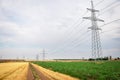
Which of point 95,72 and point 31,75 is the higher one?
point 95,72

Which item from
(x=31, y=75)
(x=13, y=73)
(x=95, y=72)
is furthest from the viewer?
(x=13, y=73)

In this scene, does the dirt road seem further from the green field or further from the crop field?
the green field

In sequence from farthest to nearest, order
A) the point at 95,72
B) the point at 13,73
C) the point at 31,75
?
the point at 13,73 < the point at 95,72 < the point at 31,75

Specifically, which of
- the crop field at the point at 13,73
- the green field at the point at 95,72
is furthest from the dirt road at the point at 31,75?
the green field at the point at 95,72

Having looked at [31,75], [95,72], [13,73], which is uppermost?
[95,72]

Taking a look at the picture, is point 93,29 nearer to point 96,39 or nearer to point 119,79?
point 96,39

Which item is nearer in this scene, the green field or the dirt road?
the green field

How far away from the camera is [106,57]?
95938 mm

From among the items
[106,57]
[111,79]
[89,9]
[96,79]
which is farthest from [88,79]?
[106,57]

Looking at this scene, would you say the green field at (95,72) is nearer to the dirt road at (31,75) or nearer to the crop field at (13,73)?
the dirt road at (31,75)

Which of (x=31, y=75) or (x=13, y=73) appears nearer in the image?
(x=31, y=75)

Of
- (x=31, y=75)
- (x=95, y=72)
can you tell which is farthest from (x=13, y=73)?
(x=95, y=72)

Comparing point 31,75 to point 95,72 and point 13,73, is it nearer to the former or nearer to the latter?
point 13,73

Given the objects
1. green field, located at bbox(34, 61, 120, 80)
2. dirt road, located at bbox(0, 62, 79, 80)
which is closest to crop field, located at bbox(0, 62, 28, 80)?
dirt road, located at bbox(0, 62, 79, 80)
